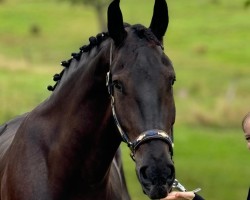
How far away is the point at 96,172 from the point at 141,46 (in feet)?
3.40

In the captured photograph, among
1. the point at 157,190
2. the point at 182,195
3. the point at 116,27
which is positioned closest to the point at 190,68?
the point at 182,195

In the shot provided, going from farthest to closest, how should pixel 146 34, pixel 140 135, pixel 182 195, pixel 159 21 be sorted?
pixel 182 195 < pixel 159 21 < pixel 146 34 < pixel 140 135

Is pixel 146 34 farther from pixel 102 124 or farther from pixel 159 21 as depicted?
pixel 102 124

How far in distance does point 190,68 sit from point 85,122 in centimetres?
3833

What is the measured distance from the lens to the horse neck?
596cm

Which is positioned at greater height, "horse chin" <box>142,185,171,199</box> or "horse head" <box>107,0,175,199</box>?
"horse head" <box>107,0,175,199</box>

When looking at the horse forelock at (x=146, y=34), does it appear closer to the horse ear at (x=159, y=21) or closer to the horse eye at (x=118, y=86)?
the horse ear at (x=159, y=21)

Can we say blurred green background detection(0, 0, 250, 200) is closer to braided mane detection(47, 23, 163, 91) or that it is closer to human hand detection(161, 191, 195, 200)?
human hand detection(161, 191, 195, 200)

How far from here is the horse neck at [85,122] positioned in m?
5.96

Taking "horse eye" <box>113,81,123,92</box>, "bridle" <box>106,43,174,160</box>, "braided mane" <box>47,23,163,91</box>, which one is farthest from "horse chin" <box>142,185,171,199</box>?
"braided mane" <box>47,23,163,91</box>

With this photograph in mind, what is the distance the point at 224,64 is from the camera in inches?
1885

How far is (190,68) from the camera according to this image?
1740 inches

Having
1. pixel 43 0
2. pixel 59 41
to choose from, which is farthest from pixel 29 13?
pixel 59 41

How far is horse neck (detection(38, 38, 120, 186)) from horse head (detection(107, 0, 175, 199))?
0.27 metres
